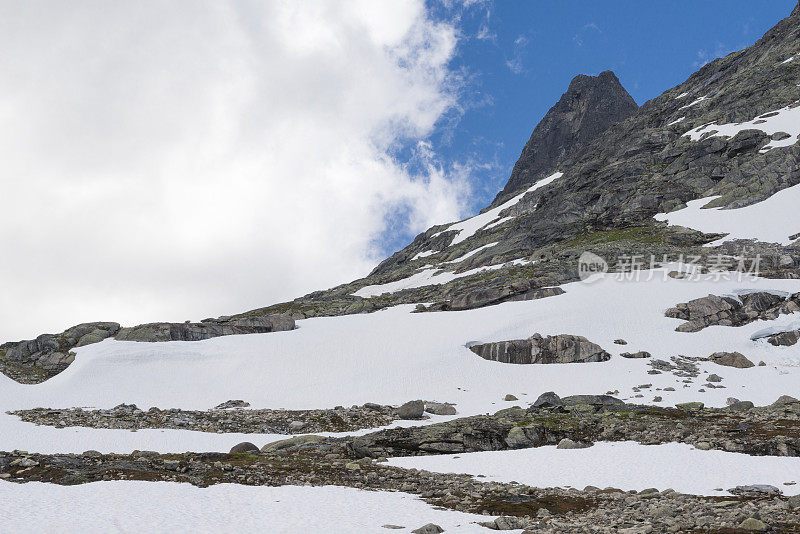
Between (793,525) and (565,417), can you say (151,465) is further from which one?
(565,417)

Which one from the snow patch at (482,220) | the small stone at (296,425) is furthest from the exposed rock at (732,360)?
the snow patch at (482,220)

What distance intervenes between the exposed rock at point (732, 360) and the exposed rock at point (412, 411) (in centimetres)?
2987

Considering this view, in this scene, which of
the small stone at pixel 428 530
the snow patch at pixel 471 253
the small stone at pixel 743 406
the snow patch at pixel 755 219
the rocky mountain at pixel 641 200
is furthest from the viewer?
the snow patch at pixel 471 253

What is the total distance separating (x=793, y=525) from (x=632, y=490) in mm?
6647

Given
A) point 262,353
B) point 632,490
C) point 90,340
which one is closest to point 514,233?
point 262,353

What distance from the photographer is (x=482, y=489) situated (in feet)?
60.1

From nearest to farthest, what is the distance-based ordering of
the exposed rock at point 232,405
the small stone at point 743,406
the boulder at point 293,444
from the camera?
1. the boulder at point 293,444
2. the small stone at point 743,406
3. the exposed rock at point 232,405

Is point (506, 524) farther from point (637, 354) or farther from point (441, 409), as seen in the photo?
point (637, 354)

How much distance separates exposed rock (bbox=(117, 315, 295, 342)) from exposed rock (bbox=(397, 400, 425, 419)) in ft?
106

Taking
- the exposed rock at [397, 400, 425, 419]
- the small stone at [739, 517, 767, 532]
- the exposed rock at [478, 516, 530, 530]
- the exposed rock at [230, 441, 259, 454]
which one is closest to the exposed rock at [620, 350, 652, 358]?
the exposed rock at [397, 400, 425, 419]

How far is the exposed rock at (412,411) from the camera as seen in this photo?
36.2 m

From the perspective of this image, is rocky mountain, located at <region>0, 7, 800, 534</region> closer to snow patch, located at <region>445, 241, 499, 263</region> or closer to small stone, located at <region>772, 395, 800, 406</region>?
small stone, located at <region>772, 395, 800, 406</region>

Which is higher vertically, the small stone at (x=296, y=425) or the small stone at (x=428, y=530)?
the small stone at (x=428, y=530)

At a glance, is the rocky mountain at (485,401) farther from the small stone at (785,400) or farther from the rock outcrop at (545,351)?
the small stone at (785,400)
